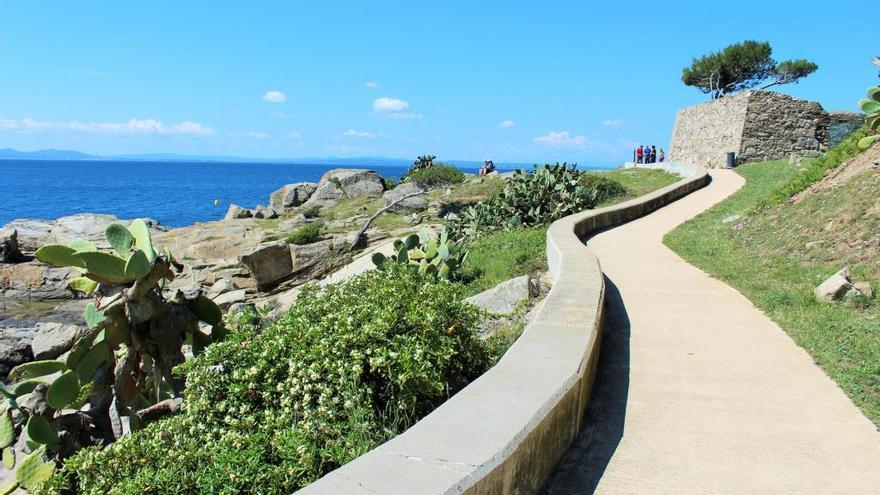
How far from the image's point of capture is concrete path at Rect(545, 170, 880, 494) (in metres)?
4.29

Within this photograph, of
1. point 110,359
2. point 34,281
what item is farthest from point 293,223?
point 110,359

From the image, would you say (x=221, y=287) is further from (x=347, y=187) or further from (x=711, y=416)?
(x=711, y=416)

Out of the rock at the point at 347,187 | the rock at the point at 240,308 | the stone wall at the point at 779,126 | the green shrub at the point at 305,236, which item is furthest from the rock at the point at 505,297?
the stone wall at the point at 779,126

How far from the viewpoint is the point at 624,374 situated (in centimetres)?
624

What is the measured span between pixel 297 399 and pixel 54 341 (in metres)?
14.1

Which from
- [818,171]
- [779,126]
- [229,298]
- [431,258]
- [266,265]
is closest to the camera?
[431,258]

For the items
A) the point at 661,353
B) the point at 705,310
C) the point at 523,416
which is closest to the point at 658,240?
the point at 705,310

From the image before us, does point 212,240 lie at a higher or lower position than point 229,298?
higher

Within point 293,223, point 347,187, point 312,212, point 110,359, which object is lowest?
point 293,223

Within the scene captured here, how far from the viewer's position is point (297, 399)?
489 centimetres

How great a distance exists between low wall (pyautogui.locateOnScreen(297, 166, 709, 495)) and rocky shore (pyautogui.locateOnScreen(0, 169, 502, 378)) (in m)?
11.7

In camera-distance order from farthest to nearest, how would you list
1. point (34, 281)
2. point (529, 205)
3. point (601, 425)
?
point (34, 281) < point (529, 205) < point (601, 425)

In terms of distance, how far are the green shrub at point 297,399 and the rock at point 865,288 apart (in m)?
4.98

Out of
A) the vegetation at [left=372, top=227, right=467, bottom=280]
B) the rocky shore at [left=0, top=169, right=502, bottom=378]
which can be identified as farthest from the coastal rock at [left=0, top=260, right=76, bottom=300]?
the vegetation at [left=372, top=227, right=467, bottom=280]
